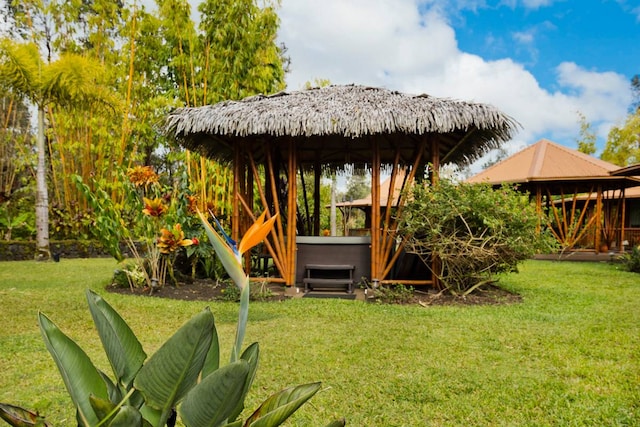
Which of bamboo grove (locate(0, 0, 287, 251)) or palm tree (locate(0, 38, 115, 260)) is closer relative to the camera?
palm tree (locate(0, 38, 115, 260))

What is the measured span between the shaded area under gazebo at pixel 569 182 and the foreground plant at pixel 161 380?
11868 millimetres

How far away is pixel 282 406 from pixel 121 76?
1191 cm

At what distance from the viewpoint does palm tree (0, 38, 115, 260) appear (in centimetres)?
877

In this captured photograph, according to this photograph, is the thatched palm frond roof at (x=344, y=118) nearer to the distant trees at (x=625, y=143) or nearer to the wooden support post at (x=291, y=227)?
the wooden support post at (x=291, y=227)

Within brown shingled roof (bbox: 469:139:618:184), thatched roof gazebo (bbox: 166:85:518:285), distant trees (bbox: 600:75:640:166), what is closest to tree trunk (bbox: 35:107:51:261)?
thatched roof gazebo (bbox: 166:85:518:285)

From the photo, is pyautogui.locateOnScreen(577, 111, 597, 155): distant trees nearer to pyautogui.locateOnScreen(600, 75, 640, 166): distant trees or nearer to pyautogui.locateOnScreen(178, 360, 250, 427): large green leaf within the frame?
pyautogui.locateOnScreen(600, 75, 640, 166): distant trees

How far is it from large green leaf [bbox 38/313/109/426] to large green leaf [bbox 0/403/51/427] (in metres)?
0.08

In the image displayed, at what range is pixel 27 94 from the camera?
9188 mm

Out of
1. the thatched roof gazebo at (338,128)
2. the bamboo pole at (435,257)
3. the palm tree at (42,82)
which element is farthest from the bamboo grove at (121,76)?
the bamboo pole at (435,257)

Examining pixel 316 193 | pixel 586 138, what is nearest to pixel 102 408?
pixel 316 193

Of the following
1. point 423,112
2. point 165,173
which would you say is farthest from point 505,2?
point 165,173

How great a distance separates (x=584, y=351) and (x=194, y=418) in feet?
11.2

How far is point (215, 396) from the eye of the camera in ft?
2.38

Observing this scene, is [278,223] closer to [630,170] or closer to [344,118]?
[344,118]
